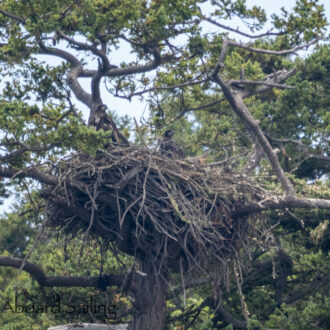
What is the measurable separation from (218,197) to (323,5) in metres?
2.76

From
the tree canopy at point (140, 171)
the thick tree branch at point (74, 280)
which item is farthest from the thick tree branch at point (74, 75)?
the thick tree branch at point (74, 280)

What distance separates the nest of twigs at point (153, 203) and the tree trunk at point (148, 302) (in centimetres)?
25

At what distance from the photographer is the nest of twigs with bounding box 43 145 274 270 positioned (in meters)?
7.03

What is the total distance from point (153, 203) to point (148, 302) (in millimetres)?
1360

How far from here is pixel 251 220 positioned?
7988 mm

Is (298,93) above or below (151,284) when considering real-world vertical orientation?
above

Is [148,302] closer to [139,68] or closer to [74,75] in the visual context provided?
[139,68]

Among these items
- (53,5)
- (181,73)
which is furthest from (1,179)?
(181,73)

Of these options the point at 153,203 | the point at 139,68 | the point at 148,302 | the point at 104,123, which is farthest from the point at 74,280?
the point at 139,68

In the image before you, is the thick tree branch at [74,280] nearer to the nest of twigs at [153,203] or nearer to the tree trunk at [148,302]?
the tree trunk at [148,302]

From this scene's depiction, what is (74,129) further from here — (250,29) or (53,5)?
(250,29)

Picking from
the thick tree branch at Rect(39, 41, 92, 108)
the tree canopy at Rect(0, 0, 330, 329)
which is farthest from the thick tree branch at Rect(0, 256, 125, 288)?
the thick tree branch at Rect(39, 41, 92, 108)

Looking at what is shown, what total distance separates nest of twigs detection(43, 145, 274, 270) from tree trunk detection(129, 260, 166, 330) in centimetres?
25

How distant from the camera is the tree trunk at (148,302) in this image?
7.68 m
